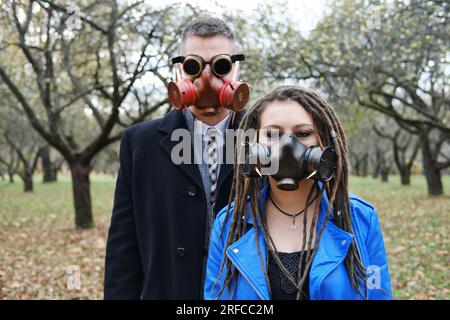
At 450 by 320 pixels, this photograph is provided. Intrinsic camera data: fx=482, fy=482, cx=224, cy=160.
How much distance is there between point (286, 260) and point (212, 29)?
1.17 m

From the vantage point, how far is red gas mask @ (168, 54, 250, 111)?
2.23 meters

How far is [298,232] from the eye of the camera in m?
1.87

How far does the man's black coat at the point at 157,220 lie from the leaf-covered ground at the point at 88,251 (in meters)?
4.51

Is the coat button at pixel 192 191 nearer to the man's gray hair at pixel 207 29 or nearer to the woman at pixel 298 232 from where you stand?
the woman at pixel 298 232

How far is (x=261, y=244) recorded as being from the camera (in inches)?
72.3

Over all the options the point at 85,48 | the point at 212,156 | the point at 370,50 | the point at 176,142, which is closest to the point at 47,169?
the point at 85,48

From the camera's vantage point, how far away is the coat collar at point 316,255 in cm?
171

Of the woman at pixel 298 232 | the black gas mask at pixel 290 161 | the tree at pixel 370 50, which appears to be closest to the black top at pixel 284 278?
the woman at pixel 298 232

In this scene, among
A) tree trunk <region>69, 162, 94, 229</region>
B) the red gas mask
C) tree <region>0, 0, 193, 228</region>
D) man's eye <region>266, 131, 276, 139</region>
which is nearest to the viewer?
man's eye <region>266, 131, 276, 139</region>

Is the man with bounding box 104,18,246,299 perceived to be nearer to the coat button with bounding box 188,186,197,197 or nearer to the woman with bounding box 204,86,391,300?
the coat button with bounding box 188,186,197,197

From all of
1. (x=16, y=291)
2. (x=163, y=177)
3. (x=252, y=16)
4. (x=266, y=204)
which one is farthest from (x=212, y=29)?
(x=252, y=16)

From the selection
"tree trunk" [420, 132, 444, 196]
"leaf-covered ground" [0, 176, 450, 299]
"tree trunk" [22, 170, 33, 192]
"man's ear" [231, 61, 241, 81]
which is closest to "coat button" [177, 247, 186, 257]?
"man's ear" [231, 61, 241, 81]

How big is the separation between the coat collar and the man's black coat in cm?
46

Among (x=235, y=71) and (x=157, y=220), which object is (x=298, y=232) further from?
(x=235, y=71)
